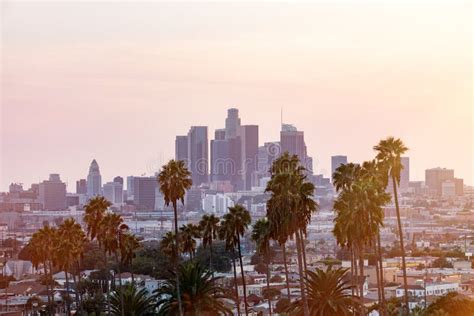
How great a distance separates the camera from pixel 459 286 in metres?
121

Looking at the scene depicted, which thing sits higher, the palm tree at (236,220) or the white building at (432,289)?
the palm tree at (236,220)

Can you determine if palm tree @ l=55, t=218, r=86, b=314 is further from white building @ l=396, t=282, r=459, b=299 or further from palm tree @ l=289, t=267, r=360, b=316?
white building @ l=396, t=282, r=459, b=299

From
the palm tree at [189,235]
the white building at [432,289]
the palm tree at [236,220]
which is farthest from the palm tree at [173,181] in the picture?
the white building at [432,289]

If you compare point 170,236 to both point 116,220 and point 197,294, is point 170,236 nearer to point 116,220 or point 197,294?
point 116,220

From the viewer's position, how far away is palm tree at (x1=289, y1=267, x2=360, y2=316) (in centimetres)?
4178

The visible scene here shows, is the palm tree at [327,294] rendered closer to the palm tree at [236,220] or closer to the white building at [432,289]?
the palm tree at [236,220]

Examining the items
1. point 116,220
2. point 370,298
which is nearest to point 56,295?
point 370,298

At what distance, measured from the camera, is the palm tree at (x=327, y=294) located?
41.8m

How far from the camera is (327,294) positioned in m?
42.1

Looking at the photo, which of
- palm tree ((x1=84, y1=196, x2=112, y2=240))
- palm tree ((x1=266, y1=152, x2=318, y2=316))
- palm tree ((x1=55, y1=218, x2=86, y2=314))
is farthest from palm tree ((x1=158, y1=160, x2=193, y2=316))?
palm tree ((x1=55, y1=218, x2=86, y2=314))

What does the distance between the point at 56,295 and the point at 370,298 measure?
1168 inches

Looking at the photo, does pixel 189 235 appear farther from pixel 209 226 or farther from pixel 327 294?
pixel 327 294

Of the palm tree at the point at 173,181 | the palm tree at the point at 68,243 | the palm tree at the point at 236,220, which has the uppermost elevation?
the palm tree at the point at 173,181

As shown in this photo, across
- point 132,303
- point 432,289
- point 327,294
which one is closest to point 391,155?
point 327,294
